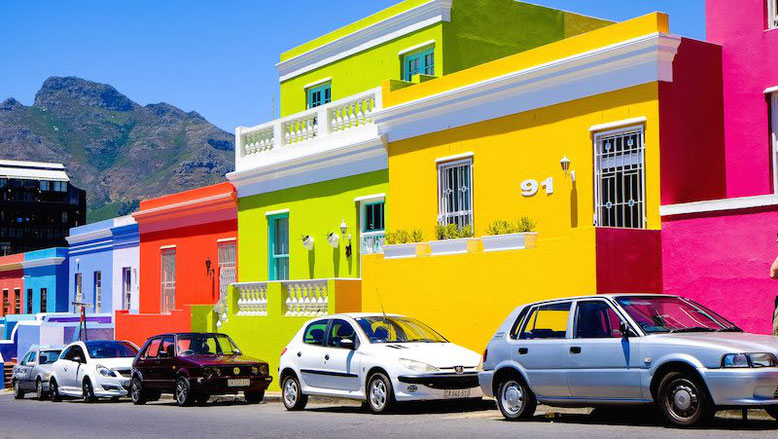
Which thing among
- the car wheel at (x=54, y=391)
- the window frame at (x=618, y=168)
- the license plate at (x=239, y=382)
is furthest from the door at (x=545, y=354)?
the car wheel at (x=54, y=391)

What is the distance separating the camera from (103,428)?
16719mm

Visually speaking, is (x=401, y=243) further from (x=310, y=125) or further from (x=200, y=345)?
(x=310, y=125)

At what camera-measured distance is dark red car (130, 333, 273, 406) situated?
2098 centimetres

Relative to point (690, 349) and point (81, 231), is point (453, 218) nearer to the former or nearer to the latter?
point (690, 349)

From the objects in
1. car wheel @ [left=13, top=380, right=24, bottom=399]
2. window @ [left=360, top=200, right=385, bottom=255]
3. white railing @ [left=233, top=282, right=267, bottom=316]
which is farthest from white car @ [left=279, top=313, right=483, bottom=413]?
car wheel @ [left=13, top=380, right=24, bottom=399]

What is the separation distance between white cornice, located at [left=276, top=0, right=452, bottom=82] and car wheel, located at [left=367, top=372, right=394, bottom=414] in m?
11.9

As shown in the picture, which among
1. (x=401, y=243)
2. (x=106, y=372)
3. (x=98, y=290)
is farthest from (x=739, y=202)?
(x=98, y=290)

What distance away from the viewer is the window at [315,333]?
1823 cm

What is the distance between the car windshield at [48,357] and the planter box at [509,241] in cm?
1403

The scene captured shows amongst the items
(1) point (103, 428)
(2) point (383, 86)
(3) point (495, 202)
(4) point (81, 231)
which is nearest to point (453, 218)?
(3) point (495, 202)

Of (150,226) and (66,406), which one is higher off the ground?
(150,226)

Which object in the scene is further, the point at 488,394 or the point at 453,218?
the point at 453,218

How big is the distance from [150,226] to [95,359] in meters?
11.9

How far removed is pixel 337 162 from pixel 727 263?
451 inches
